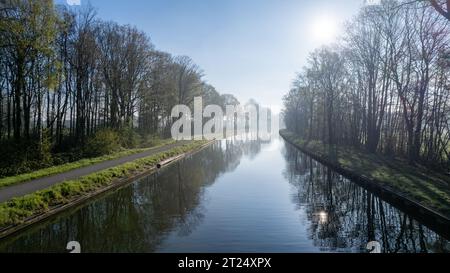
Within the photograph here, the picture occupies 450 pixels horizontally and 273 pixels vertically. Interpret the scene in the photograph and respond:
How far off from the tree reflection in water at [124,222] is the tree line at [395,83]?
42.6 feet

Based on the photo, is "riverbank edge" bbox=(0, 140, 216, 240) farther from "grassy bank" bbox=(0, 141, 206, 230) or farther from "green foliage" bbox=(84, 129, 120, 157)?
"green foliage" bbox=(84, 129, 120, 157)

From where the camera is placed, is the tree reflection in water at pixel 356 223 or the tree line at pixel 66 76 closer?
the tree reflection in water at pixel 356 223

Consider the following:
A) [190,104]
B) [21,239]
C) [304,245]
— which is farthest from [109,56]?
[304,245]

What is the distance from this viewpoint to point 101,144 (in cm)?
2975

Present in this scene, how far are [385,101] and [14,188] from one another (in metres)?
29.2

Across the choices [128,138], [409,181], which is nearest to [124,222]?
[409,181]

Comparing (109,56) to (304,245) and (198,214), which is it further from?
(304,245)

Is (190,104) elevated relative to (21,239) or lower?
elevated

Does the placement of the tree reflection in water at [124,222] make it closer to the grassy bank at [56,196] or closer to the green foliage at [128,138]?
the grassy bank at [56,196]

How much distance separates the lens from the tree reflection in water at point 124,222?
9.55 meters

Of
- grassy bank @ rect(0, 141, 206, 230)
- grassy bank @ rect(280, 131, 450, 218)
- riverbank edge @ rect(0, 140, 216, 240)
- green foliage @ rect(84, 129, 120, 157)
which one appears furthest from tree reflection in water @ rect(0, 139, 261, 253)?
green foliage @ rect(84, 129, 120, 157)

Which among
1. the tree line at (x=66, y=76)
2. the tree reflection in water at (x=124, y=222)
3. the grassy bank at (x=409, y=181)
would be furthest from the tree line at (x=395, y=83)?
the tree line at (x=66, y=76)

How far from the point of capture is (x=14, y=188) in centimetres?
1431
